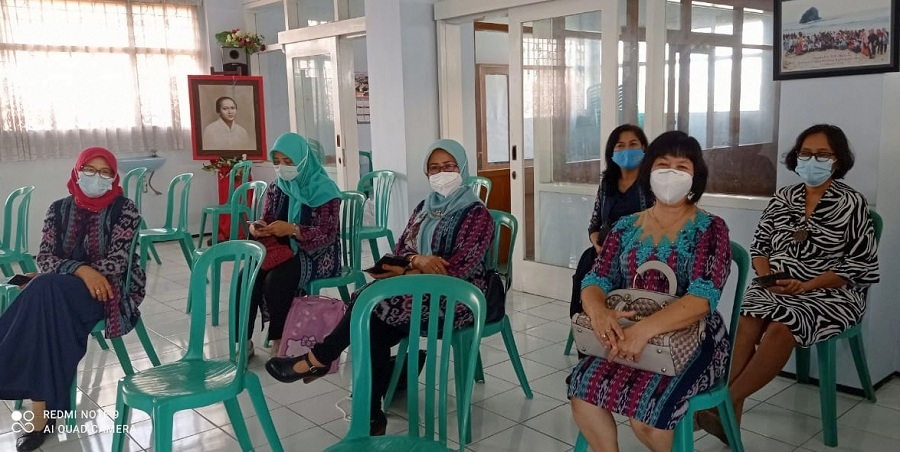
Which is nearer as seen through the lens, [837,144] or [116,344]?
[837,144]

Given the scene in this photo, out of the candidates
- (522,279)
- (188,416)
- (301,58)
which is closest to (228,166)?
(301,58)

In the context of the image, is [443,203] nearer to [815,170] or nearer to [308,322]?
[308,322]

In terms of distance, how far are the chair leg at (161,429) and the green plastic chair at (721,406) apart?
1.17 meters

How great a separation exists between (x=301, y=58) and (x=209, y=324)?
9.93 feet

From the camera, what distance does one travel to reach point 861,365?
2793 millimetres

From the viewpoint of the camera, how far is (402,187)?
17.0 ft

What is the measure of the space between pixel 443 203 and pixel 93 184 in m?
1.42

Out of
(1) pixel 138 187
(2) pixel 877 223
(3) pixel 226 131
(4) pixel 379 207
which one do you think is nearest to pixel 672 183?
(2) pixel 877 223

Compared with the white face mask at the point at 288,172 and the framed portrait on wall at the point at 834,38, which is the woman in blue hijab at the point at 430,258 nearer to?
the white face mask at the point at 288,172

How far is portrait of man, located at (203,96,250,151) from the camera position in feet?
20.7

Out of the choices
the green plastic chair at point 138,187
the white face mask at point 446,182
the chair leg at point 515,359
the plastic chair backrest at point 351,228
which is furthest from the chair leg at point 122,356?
the chair leg at point 515,359

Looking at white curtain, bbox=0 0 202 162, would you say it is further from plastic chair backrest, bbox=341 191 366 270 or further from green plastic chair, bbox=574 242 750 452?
green plastic chair, bbox=574 242 750 452

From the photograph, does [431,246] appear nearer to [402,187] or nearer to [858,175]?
[858,175]

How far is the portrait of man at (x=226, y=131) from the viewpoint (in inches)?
248
